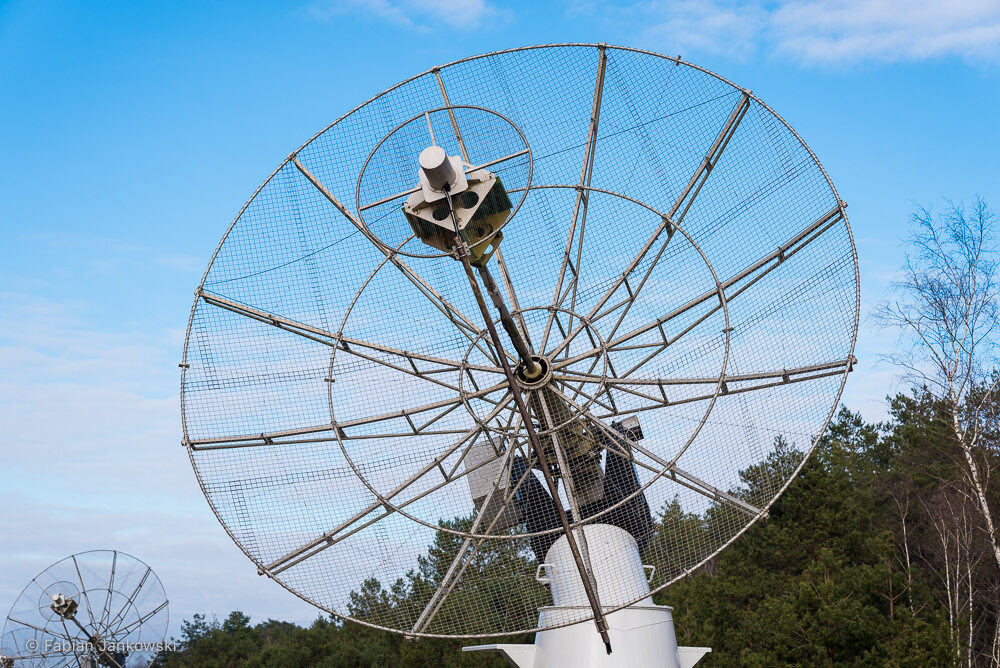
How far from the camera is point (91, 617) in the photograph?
21.6 metres

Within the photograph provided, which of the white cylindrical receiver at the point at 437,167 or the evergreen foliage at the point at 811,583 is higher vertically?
the white cylindrical receiver at the point at 437,167

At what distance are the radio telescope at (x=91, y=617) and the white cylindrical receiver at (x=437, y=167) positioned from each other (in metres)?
17.1

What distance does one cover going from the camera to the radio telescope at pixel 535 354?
1131 cm

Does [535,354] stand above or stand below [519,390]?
above

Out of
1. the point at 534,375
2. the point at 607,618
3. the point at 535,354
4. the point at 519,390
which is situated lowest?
the point at 607,618

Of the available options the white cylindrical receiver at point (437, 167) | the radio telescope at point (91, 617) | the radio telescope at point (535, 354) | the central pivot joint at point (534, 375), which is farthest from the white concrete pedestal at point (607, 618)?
the radio telescope at point (91, 617)

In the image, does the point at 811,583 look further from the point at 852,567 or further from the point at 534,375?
the point at 534,375

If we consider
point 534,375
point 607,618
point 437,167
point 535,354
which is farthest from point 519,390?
point 607,618

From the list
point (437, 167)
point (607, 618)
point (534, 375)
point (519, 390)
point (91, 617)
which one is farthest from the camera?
point (91, 617)

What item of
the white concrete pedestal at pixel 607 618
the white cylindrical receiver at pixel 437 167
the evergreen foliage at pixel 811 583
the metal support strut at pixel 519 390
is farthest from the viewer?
the evergreen foliage at pixel 811 583

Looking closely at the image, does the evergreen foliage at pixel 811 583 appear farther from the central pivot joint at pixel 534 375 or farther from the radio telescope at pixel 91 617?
the radio telescope at pixel 91 617

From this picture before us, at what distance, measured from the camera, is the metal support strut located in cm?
884

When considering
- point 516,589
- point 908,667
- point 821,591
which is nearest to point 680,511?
point 516,589

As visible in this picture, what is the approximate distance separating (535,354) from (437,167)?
13.9 feet
